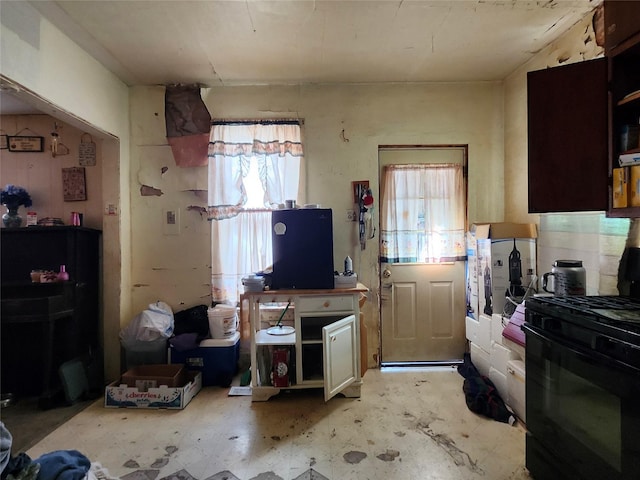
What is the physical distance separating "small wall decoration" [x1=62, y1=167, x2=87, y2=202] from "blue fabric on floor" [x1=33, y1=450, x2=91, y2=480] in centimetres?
227

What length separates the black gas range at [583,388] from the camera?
1189mm

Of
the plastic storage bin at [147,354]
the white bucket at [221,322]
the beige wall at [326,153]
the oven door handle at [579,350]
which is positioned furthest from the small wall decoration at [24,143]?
the oven door handle at [579,350]

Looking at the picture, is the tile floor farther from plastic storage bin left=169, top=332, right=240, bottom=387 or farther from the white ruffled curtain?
the white ruffled curtain

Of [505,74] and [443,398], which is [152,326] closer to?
[443,398]

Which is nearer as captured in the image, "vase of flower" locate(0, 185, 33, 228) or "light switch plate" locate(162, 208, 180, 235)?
"vase of flower" locate(0, 185, 33, 228)

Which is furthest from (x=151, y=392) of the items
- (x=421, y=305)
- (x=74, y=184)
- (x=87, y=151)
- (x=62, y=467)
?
(x=421, y=305)

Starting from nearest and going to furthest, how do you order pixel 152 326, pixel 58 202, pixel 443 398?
1. pixel 443 398
2. pixel 152 326
3. pixel 58 202

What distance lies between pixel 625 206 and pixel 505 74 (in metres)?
1.87

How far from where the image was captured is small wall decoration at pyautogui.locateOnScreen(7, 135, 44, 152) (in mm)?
2990

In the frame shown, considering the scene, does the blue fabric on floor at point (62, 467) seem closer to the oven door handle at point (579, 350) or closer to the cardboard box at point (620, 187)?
the oven door handle at point (579, 350)

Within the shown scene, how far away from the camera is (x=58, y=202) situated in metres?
3.01

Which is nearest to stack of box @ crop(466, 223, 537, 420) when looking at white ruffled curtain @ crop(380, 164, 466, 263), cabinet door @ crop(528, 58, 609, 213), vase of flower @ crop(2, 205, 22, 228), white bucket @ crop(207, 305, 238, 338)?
white ruffled curtain @ crop(380, 164, 466, 263)

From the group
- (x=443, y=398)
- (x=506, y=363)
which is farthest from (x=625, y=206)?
(x=443, y=398)

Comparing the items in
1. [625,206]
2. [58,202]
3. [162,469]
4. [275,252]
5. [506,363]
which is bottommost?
[162,469]
